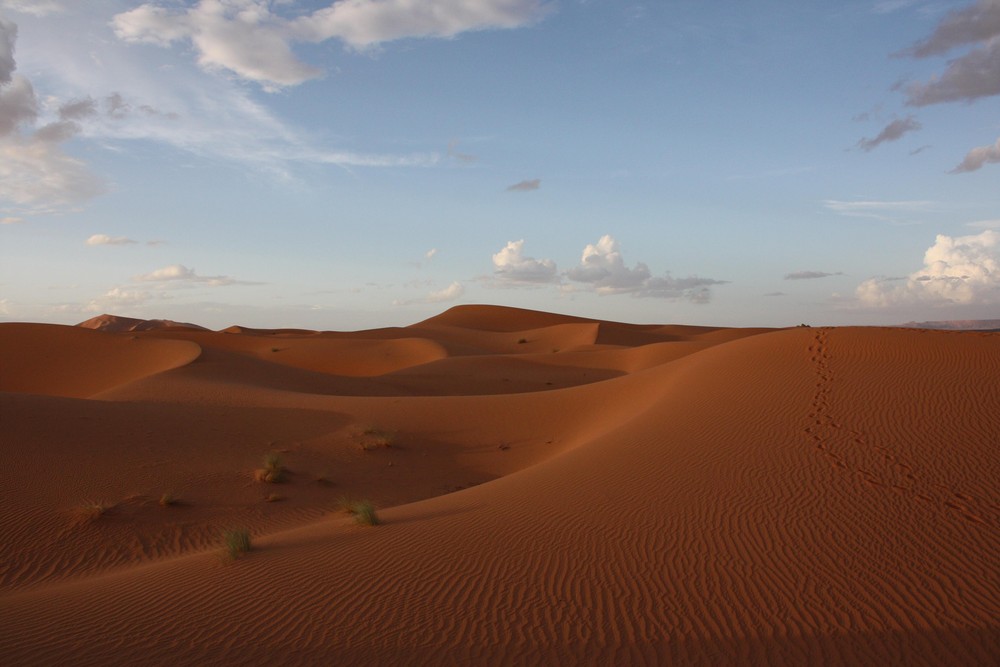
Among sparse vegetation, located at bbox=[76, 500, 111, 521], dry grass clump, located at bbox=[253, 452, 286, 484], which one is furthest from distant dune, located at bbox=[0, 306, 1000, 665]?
dry grass clump, located at bbox=[253, 452, 286, 484]

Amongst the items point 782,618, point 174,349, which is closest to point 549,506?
point 782,618

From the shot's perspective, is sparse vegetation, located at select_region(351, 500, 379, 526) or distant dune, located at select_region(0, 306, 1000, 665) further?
sparse vegetation, located at select_region(351, 500, 379, 526)

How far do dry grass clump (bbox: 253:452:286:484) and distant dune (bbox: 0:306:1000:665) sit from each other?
0.17 m

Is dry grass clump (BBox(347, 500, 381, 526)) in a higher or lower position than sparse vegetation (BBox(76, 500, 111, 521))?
higher

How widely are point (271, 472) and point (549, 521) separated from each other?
7.62 meters

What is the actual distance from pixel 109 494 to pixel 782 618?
11.3 metres

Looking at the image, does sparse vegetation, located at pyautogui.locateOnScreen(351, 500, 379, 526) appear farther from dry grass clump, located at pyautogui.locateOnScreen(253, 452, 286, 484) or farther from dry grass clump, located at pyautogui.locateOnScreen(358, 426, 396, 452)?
dry grass clump, located at pyautogui.locateOnScreen(358, 426, 396, 452)

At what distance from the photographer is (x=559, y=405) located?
760 inches

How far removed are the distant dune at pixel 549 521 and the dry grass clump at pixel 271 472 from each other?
0.17m

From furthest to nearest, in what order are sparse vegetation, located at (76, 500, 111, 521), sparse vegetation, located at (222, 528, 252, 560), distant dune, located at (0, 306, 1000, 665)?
sparse vegetation, located at (76, 500, 111, 521) < sparse vegetation, located at (222, 528, 252, 560) < distant dune, located at (0, 306, 1000, 665)

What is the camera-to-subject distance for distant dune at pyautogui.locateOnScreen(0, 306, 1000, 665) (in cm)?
544

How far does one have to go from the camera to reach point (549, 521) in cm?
820

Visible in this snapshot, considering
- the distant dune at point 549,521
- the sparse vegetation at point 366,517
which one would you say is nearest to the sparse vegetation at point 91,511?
the distant dune at point 549,521

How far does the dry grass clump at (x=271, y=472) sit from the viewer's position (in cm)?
1370
